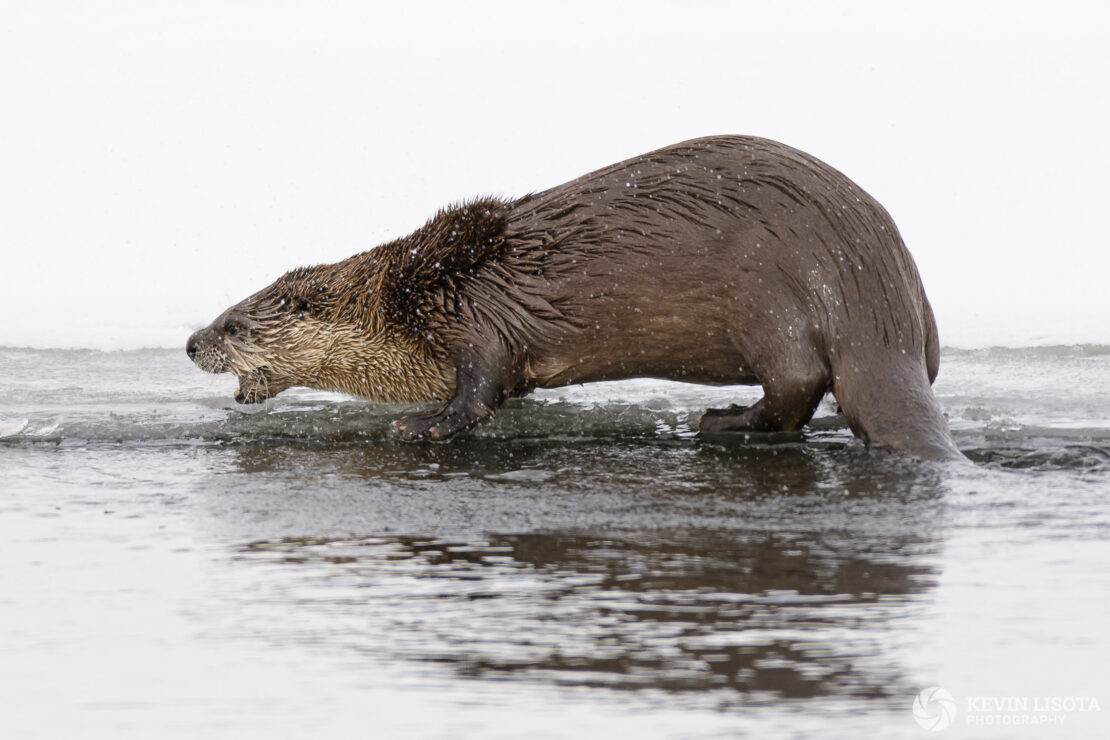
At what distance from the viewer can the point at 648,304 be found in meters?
3.81

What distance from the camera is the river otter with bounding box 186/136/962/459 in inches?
140

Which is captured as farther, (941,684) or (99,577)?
(99,577)

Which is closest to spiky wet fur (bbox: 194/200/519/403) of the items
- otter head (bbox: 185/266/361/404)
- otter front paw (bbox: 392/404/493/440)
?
otter head (bbox: 185/266/361/404)

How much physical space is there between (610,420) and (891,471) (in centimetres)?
118

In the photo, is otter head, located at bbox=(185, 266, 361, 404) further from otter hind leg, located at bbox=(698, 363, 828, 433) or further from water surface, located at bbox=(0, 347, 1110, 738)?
otter hind leg, located at bbox=(698, 363, 828, 433)

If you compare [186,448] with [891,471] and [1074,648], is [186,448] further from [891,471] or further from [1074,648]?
[1074,648]

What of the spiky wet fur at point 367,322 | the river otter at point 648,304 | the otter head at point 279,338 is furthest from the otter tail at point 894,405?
the otter head at point 279,338

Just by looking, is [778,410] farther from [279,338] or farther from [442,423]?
[279,338]

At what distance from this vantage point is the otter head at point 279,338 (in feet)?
14.5

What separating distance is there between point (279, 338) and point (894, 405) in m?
2.17

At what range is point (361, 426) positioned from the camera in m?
4.25

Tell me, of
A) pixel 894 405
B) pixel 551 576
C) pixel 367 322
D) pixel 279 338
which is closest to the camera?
pixel 551 576

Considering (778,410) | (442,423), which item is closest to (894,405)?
(778,410)

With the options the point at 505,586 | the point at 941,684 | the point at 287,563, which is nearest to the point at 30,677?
the point at 287,563
